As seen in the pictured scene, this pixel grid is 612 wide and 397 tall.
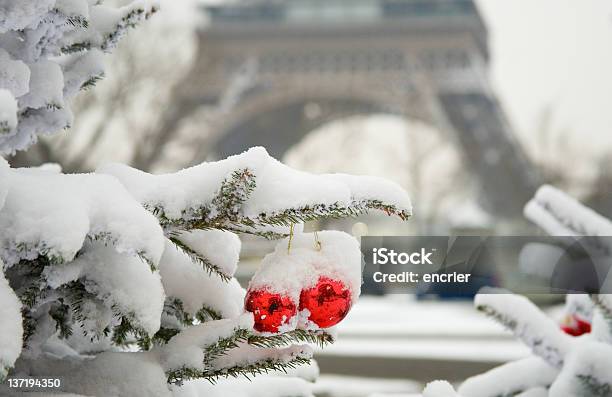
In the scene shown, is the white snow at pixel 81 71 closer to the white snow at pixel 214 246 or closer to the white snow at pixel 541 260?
the white snow at pixel 214 246

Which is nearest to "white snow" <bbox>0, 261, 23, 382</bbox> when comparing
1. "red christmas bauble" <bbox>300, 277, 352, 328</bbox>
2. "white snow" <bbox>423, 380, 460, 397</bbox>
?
"red christmas bauble" <bbox>300, 277, 352, 328</bbox>

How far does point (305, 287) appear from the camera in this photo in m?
1.23

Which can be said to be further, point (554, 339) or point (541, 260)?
point (541, 260)

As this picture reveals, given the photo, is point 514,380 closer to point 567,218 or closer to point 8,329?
point 567,218

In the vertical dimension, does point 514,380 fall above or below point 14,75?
below

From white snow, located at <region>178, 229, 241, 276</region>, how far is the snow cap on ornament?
83 millimetres

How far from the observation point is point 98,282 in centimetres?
115

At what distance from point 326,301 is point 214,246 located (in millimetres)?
224

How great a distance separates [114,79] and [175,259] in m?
20.0


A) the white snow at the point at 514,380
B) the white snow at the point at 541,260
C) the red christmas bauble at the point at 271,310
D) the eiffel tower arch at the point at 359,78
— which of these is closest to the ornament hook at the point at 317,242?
the red christmas bauble at the point at 271,310

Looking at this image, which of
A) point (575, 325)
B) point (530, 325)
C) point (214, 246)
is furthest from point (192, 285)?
point (575, 325)

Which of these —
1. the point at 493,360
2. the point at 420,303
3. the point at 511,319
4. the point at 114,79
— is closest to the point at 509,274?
the point at 420,303

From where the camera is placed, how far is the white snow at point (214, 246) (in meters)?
1.32

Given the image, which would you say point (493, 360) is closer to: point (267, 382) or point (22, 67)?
point (267, 382)
